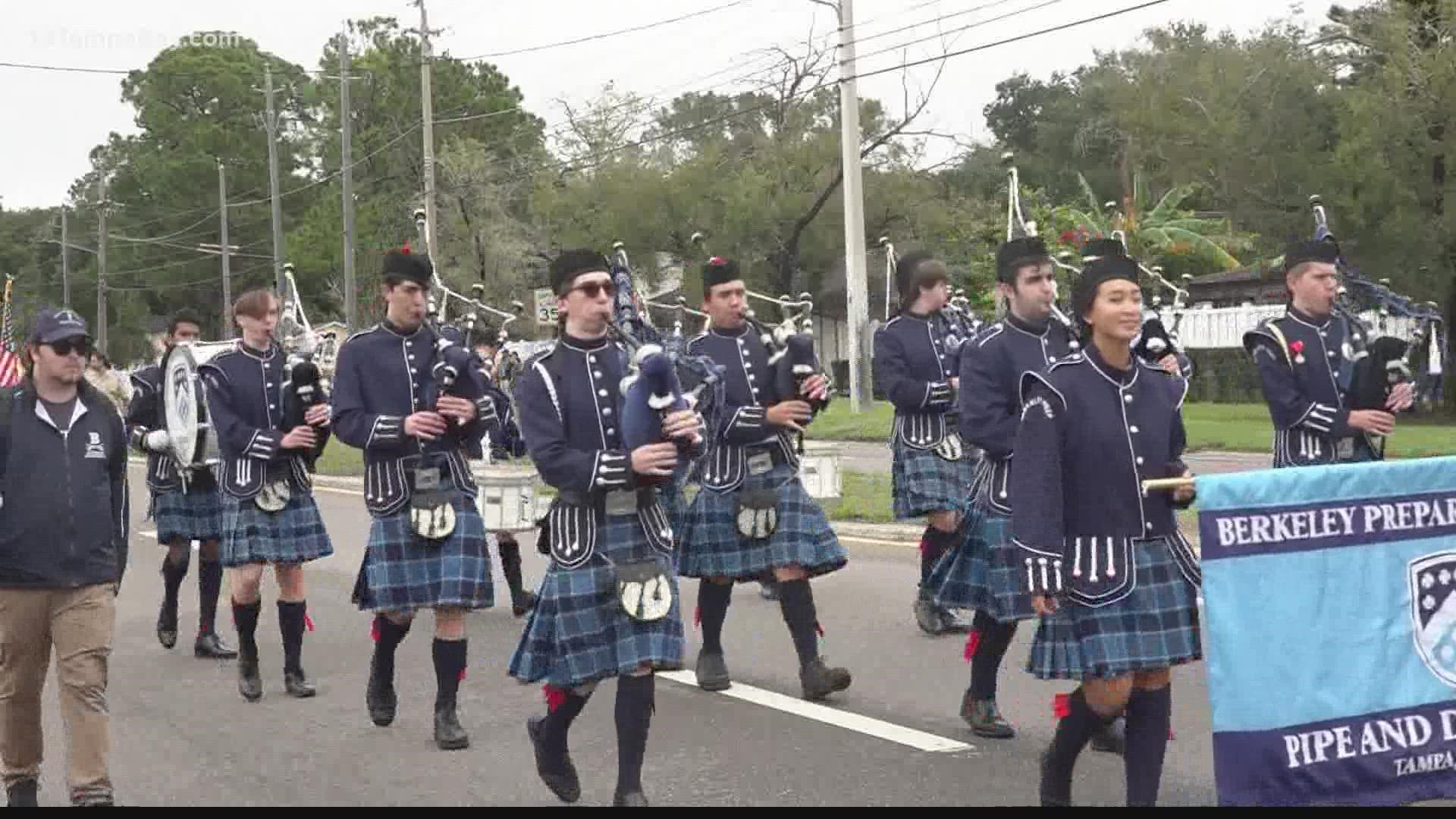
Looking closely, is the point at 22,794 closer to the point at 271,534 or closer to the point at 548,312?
the point at 271,534

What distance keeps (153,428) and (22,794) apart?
15.7 ft

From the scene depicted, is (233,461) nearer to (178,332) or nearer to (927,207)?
(178,332)

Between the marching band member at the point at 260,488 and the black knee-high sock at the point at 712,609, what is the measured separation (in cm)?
196

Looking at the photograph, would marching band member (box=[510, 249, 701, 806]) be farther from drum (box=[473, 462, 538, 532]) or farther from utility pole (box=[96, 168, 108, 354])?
utility pole (box=[96, 168, 108, 354])

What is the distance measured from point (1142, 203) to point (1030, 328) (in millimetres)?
44540

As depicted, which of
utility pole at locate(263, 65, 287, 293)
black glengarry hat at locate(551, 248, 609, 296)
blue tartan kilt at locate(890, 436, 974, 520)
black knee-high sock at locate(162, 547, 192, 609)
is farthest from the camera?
utility pole at locate(263, 65, 287, 293)

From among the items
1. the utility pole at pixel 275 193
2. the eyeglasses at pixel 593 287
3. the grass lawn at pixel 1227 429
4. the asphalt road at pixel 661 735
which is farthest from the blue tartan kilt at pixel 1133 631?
the utility pole at pixel 275 193

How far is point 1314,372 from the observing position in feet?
27.1

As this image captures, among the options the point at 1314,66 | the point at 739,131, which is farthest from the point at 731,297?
the point at 739,131

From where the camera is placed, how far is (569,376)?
253 inches

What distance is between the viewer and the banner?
17.7 feet

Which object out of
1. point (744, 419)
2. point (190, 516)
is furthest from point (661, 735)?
point (190, 516)

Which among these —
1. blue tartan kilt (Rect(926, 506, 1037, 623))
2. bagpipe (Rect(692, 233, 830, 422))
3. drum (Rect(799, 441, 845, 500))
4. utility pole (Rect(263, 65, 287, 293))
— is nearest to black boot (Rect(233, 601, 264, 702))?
bagpipe (Rect(692, 233, 830, 422))

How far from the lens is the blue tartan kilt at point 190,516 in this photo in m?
10.7
